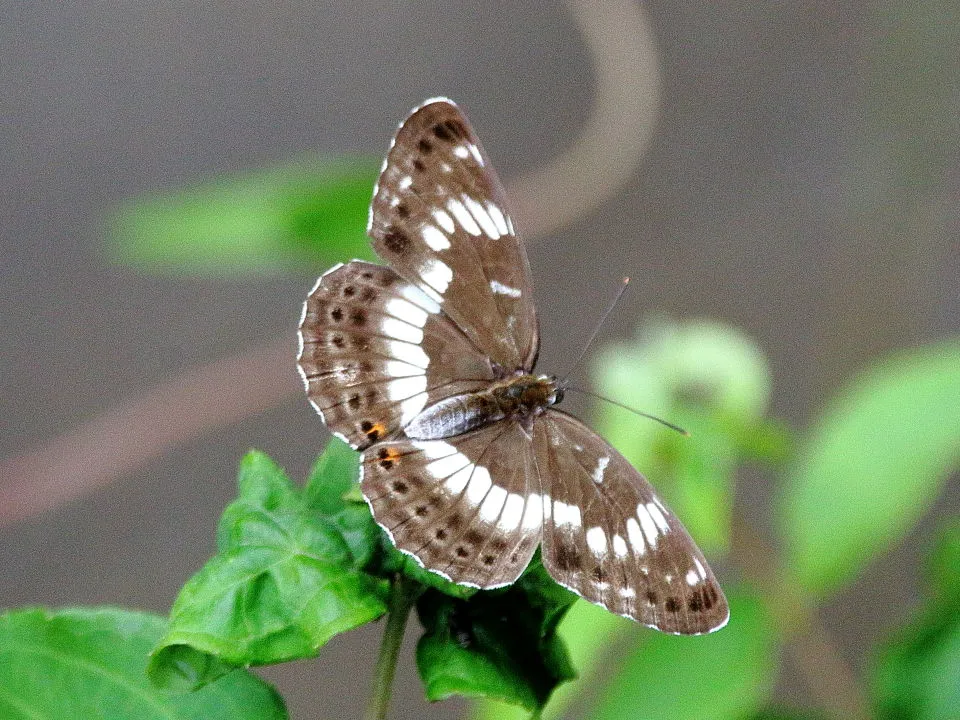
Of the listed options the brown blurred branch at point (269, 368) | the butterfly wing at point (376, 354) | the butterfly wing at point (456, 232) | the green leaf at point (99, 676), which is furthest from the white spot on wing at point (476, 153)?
the brown blurred branch at point (269, 368)

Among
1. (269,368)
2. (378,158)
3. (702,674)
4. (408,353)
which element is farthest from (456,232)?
(269,368)

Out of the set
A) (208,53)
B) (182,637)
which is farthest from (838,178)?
(182,637)

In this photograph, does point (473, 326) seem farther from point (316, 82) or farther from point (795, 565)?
point (316, 82)

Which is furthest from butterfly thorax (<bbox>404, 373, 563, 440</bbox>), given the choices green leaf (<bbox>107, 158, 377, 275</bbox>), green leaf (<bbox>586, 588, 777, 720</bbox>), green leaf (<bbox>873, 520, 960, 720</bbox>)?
green leaf (<bbox>107, 158, 377, 275</bbox>)

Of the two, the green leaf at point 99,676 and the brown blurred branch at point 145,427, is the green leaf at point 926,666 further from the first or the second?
the brown blurred branch at point 145,427

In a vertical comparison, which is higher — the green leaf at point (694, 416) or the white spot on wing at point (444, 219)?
the green leaf at point (694, 416)
